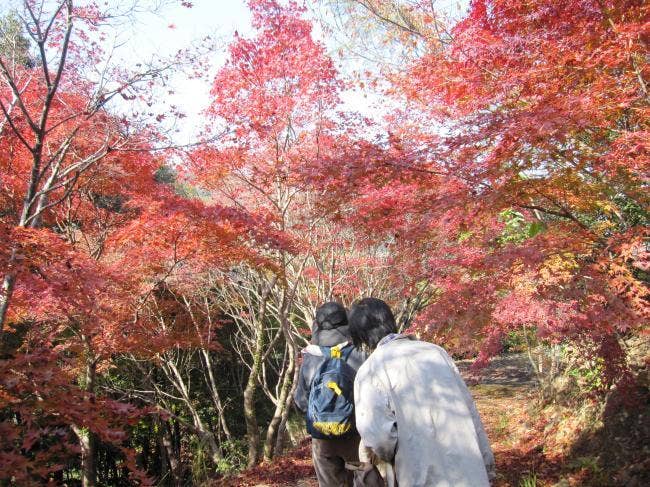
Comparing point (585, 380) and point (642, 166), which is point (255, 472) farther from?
point (642, 166)

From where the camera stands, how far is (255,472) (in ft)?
24.3

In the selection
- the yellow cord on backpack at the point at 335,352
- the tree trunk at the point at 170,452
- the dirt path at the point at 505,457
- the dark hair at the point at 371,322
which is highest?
the dark hair at the point at 371,322

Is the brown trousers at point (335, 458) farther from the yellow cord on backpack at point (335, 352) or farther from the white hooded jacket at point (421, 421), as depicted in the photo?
the white hooded jacket at point (421, 421)

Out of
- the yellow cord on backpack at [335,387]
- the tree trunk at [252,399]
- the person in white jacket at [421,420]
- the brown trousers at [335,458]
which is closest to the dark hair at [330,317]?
the yellow cord on backpack at [335,387]

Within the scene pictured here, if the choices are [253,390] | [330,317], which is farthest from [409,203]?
[253,390]

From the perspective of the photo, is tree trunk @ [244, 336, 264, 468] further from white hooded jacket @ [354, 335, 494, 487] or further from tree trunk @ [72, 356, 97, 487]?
white hooded jacket @ [354, 335, 494, 487]

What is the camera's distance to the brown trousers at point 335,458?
8.82ft

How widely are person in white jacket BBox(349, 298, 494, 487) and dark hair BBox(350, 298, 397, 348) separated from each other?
0.53 ft

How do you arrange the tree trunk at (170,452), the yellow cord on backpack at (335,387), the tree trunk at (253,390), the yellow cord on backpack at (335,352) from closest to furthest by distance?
the yellow cord on backpack at (335,387) < the yellow cord on backpack at (335,352) < the tree trunk at (253,390) < the tree trunk at (170,452)

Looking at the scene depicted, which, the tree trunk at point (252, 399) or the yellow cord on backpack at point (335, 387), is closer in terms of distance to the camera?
the yellow cord on backpack at point (335, 387)

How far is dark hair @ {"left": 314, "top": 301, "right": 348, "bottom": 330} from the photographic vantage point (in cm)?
278

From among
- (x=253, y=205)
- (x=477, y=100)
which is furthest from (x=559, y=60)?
(x=253, y=205)

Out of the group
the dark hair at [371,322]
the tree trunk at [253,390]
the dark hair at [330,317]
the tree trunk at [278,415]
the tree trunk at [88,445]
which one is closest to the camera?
the dark hair at [371,322]

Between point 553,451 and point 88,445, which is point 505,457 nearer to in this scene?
point 553,451
